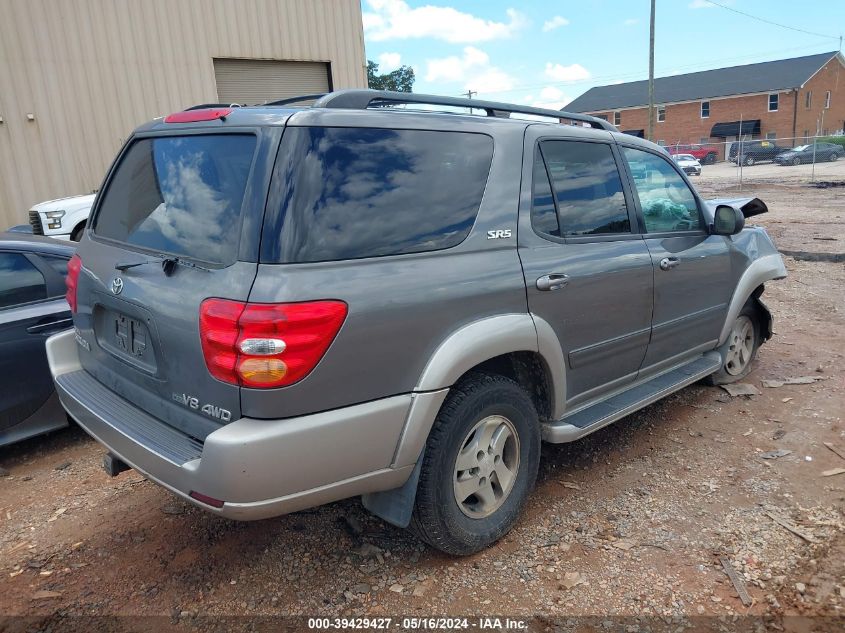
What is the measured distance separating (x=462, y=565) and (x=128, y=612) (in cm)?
144

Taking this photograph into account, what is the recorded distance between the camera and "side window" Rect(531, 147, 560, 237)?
3014mm

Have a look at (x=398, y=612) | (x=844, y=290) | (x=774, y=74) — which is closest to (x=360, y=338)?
(x=398, y=612)

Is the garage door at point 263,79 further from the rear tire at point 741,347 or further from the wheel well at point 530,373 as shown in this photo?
the wheel well at point 530,373

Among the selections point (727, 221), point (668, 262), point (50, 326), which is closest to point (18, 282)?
point (50, 326)

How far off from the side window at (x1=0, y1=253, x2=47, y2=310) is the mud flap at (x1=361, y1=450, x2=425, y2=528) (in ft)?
9.58

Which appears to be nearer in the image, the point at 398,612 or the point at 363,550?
the point at 398,612

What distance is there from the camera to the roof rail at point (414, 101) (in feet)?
8.07

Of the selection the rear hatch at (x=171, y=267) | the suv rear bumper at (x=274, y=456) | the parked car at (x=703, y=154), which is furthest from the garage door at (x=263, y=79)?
the parked car at (x=703, y=154)

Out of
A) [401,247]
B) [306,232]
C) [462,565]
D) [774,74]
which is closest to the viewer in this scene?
[306,232]

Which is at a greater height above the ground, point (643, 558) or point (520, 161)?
point (520, 161)

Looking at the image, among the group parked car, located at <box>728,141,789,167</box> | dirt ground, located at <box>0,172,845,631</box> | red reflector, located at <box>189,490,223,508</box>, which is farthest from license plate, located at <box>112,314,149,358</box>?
parked car, located at <box>728,141,789,167</box>

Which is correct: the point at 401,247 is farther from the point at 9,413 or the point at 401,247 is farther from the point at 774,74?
the point at 774,74

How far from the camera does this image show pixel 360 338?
2.24 metres

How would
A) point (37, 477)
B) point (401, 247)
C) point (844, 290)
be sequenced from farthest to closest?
1. point (844, 290)
2. point (37, 477)
3. point (401, 247)
